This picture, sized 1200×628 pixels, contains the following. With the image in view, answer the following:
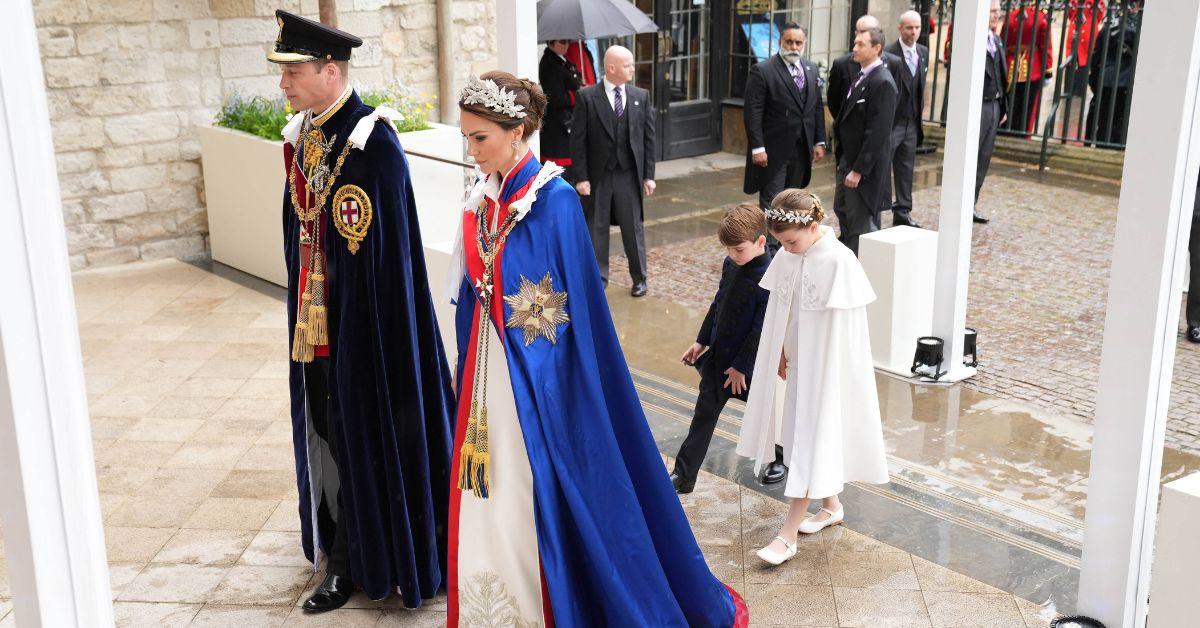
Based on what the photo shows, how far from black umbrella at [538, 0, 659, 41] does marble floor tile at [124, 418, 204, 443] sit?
3.72 m

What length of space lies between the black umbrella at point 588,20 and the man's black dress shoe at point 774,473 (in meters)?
3.81

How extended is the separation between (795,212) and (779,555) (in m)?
1.21

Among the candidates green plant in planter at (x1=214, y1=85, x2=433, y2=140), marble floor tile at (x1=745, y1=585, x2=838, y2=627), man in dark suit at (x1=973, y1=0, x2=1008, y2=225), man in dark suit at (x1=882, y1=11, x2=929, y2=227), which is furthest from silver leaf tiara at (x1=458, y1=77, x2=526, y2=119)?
man in dark suit at (x1=973, y1=0, x2=1008, y2=225)

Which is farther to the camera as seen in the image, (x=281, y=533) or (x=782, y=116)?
(x=782, y=116)

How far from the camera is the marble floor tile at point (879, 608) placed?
3.81m

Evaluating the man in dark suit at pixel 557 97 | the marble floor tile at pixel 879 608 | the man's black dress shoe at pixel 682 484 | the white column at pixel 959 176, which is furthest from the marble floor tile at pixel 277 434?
the man in dark suit at pixel 557 97

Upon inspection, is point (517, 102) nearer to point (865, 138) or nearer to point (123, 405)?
point (123, 405)

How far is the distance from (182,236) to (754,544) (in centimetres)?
566

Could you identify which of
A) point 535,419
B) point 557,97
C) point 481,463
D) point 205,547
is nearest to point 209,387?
point 205,547

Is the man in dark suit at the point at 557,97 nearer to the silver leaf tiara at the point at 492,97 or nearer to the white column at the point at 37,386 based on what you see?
the silver leaf tiara at the point at 492,97

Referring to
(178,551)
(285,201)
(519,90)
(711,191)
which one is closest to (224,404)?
(178,551)

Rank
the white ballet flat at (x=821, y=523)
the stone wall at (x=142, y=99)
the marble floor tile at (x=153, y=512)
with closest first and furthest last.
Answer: the white ballet flat at (x=821, y=523) < the marble floor tile at (x=153, y=512) < the stone wall at (x=142, y=99)

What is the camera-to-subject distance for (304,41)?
3.54 meters

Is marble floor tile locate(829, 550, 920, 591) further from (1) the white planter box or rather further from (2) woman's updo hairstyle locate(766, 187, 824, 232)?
(1) the white planter box
